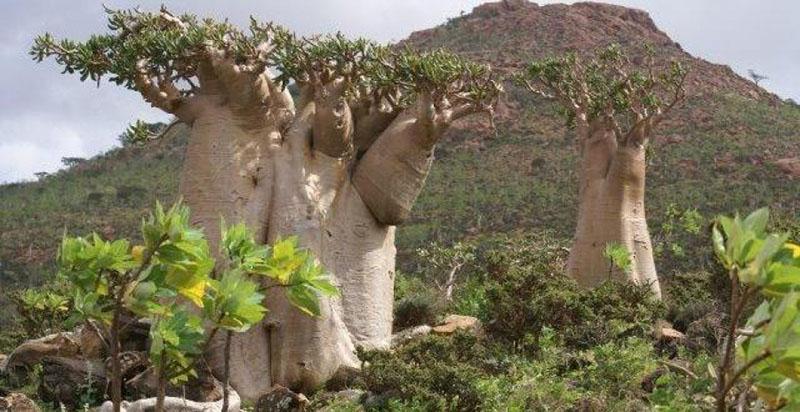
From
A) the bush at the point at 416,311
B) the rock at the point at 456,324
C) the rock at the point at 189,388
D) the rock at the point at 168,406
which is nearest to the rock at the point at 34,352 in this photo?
the rock at the point at 189,388

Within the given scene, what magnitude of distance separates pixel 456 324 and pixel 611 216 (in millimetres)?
2680

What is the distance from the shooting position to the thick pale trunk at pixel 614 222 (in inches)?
411

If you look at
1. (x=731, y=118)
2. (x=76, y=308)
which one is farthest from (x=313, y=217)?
(x=731, y=118)

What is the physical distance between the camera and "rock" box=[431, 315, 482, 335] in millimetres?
8123

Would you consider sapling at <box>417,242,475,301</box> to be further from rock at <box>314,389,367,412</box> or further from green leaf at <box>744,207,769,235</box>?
green leaf at <box>744,207,769,235</box>

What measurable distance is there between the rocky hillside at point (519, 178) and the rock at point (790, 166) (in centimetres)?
5

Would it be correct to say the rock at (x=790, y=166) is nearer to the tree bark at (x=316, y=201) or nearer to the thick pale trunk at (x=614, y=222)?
the thick pale trunk at (x=614, y=222)

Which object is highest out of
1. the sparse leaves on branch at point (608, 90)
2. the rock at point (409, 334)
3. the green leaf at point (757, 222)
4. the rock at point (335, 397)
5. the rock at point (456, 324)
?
the sparse leaves on branch at point (608, 90)

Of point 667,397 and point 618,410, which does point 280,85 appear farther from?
point 667,397

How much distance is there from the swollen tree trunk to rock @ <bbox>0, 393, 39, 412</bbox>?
6354 mm

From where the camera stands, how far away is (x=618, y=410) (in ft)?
15.8

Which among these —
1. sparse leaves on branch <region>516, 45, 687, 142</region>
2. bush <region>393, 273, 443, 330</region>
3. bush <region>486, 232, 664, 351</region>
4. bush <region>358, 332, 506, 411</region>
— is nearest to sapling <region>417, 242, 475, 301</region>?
sparse leaves on branch <region>516, 45, 687, 142</region>

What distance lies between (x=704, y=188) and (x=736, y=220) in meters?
23.9

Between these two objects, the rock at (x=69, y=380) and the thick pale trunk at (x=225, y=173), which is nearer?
the rock at (x=69, y=380)
